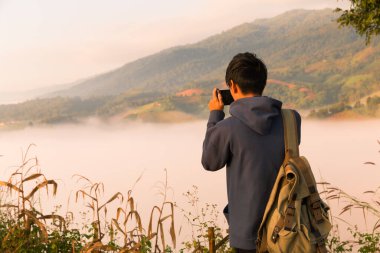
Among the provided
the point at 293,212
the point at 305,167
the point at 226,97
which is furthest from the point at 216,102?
the point at 293,212

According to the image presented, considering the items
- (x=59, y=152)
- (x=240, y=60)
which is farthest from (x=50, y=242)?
(x=59, y=152)

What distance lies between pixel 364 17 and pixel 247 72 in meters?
7.76

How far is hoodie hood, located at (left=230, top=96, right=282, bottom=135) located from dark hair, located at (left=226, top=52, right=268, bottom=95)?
0.07 m

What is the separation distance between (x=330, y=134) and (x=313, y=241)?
14812 centimetres

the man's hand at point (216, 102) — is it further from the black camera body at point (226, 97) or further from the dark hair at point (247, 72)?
the dark hair at point (247, 72)

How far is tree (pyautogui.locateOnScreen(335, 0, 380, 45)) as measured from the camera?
30.7ft

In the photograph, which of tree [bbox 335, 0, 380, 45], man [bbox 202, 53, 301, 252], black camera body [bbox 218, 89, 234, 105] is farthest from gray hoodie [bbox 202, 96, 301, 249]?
tree [bbox 335, 0, 380, 45]

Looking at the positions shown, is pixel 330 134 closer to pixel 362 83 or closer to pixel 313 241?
pixel 362 83

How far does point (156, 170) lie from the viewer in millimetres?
122812

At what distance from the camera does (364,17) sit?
974cm

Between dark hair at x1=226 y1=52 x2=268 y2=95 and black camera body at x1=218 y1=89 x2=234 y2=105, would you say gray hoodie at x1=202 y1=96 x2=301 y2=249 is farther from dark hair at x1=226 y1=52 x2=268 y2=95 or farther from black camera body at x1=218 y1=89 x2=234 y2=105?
black camera body at x1=218 y1=89 x2=234 y2=105

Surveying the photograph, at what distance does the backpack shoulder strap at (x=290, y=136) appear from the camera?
2.87m

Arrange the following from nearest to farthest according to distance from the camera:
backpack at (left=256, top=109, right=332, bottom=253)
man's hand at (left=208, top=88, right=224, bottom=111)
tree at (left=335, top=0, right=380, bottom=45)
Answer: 1. backpack at (left=256, top=109, right=332, bottom=253)
2. man's hand at (left=208, top=88, right=224, bottom=111)
3. tree at (left=335, top=0, right=380, bottom=45)

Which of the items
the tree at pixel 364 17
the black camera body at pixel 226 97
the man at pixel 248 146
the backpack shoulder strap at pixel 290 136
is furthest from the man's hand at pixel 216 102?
the tree at pixel 364 17
